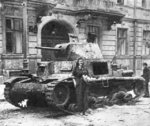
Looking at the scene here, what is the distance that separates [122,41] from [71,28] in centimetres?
492

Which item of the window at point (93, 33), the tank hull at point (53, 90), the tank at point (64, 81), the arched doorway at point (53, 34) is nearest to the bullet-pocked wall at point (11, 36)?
the arched doorway at point (53, 34)

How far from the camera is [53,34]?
20141 mm

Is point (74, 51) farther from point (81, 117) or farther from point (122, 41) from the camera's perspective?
point (122, 41)

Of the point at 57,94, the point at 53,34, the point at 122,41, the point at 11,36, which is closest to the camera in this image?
the point at 57,94

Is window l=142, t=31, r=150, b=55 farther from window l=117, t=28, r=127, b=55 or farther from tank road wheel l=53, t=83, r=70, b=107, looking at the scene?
tank road wheel l=53, t=83, r=70, b=107

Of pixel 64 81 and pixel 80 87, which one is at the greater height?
pixel 64 81

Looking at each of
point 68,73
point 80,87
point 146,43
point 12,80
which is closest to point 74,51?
point 68,73

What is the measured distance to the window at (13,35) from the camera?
17.3m

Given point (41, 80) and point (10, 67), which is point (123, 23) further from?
point (41, 80)

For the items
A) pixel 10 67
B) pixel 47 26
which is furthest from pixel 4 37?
pixel 47 26

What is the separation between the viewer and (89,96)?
1084cm

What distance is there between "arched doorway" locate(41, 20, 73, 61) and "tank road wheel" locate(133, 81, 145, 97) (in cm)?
754

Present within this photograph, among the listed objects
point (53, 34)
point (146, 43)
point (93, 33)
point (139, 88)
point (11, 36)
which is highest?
point (93, 33)

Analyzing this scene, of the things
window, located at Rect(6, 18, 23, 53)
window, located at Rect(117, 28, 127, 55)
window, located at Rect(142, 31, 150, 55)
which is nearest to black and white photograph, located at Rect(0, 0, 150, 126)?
window, located at Rect(6, 18, 23, 53)
